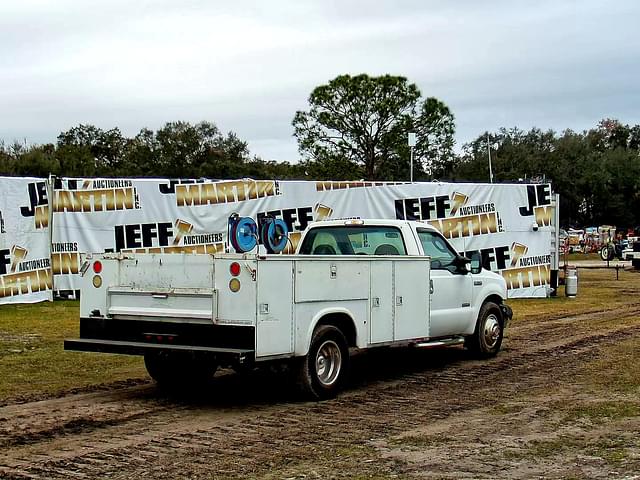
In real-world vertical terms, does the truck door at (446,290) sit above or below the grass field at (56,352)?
above

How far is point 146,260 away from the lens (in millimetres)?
9445

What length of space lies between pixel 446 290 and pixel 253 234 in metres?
3.17

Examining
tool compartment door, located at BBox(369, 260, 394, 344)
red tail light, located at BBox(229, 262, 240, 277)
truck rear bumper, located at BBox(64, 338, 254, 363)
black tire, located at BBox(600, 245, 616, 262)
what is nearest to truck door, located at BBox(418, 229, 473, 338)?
tool compartment door, located at BBox(369, 260, 394, 344)

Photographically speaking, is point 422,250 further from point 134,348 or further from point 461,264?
point 134,348

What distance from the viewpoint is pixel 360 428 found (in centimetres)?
838

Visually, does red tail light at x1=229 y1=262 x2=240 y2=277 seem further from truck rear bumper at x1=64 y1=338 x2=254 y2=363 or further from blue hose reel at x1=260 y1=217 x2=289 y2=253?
blue hose reel at x1=260 y1=217 x2=289 y2=253

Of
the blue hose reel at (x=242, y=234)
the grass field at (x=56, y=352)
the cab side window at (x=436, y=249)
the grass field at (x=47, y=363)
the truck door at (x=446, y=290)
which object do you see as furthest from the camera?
the cab side window at (x=436, y=249)

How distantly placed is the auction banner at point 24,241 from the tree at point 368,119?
47767 mm

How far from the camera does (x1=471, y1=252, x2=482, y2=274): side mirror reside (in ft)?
41.1

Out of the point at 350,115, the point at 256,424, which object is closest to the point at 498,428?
the point at 256,424

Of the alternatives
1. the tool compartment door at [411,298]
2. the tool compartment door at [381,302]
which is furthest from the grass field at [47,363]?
the tool compartment door at [411,298]

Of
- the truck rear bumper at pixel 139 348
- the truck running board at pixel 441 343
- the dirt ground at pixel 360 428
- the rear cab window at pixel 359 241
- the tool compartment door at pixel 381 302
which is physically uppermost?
the rear cab window at pixel 359 241

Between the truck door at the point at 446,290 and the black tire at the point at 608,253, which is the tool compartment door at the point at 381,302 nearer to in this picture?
the truck door at the point at 446,290

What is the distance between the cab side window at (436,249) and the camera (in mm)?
11867
